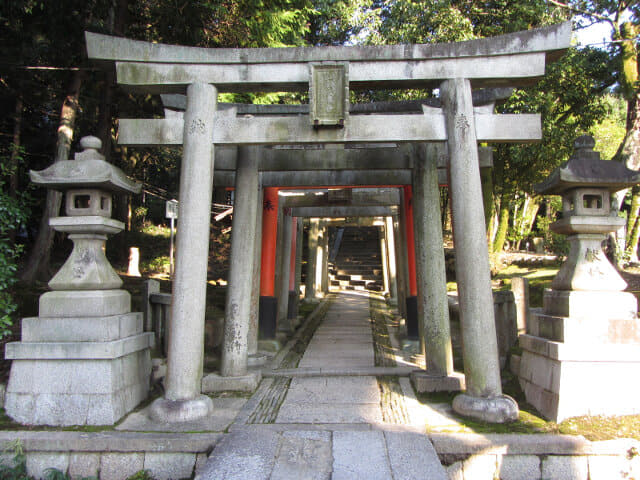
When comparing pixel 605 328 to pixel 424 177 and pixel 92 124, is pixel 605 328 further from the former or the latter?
pixel 92 124

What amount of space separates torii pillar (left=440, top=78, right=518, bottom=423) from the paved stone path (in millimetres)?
890

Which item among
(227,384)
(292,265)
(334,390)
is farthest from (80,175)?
(292,265)

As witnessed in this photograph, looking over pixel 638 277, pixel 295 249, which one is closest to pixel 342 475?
pixel 295 249

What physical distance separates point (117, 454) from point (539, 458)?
378cm

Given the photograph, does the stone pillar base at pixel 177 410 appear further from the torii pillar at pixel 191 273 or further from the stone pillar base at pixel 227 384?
the stone pillar base at pixel 227 384

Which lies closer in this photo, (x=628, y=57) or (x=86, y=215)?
(x=86, y=215)

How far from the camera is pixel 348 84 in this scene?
16.2 ft

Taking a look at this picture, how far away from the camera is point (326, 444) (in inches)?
156

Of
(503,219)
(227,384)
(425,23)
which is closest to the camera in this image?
(227,384)

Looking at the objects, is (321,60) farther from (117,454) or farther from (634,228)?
(634,228)

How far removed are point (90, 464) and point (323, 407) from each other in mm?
2337

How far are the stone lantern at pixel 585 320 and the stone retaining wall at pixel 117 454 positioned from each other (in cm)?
337

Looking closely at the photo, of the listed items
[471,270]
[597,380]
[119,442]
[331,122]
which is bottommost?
[119,442]

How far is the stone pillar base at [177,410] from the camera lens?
4621mm
